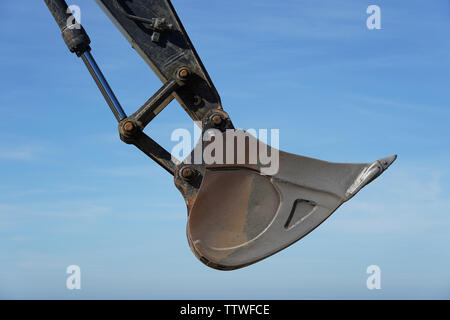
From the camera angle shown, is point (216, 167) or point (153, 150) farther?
point (153, 150)

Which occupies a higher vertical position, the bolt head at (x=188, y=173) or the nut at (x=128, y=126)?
the nut at (x=128, y=126)

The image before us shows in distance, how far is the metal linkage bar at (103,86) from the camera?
16.1ft

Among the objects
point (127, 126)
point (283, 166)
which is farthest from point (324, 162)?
point (127, 126)

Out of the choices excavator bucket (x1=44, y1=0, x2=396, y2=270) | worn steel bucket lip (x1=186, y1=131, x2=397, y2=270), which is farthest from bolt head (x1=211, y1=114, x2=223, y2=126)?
worn steel bucket lip (x1=186, y1=131, x2=397, y2=270)

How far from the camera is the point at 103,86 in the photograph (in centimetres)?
497

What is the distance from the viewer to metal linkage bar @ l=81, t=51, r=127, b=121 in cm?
492

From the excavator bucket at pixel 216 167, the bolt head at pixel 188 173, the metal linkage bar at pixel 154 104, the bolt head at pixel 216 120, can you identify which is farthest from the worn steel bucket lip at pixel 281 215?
the metal linkage bar at pixel 154 104

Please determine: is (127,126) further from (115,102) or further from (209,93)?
(209,93)

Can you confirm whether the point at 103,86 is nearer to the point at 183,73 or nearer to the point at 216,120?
the point at 183,73

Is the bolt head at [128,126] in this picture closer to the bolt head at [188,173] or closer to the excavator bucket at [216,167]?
the excavator bucket at [216,167]

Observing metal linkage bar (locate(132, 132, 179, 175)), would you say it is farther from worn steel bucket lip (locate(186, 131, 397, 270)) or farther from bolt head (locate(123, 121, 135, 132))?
worn steel bucket lip (locate(186, 131, 397, 270))

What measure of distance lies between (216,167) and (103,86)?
1083 mm

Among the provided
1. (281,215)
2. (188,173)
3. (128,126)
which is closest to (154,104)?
(128,126)

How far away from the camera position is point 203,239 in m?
4.63
